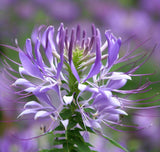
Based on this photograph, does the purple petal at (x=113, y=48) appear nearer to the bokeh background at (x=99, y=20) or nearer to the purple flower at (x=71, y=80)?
the purple flower at (x=71, y=80)

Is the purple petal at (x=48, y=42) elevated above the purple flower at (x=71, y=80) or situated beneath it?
elevated above

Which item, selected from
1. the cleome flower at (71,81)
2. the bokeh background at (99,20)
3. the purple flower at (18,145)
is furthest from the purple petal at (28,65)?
the bokeh background at (99,20)

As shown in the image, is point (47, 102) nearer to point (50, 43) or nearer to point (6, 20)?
point (50, 43)

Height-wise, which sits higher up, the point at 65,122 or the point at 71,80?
the point at 71,80

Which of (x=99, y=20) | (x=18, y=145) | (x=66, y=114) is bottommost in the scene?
(x=18, y=145)

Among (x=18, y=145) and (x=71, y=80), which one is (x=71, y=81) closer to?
(x=71, y=80)

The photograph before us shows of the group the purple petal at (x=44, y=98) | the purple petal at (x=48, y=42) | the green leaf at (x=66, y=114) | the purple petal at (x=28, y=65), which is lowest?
the green leaf at (x=66, y=114)

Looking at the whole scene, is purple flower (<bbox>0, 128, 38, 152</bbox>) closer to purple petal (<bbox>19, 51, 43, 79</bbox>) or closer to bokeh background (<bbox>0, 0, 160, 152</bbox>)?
bokeh background (<bbox>0, 0, 160, 152</bbox>)

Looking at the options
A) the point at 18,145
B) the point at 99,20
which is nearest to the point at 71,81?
the point at 18,145

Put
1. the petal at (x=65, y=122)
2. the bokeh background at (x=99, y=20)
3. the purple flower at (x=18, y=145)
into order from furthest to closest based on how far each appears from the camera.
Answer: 1. the bokeh background at (x=99, y=20)
2. the purple flower at (x=18, y=145)
3. the petal at (x=65, y=122)

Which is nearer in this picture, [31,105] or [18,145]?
[31,105]

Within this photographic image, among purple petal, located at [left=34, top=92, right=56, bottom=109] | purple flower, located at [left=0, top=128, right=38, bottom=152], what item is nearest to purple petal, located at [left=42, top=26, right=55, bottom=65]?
purple petal, located at [left=34, top=92, right=56, bottom=109]
